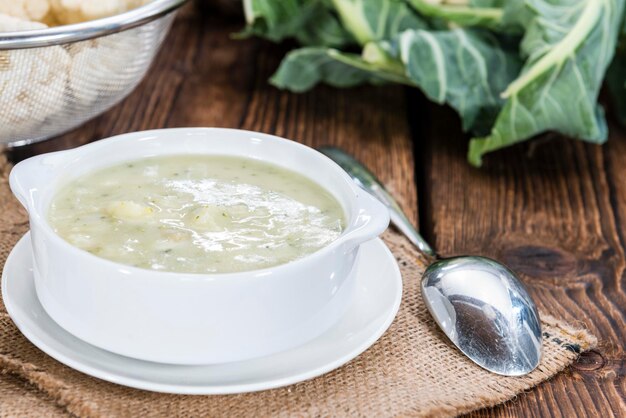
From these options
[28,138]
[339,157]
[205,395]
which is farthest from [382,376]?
[28,138]

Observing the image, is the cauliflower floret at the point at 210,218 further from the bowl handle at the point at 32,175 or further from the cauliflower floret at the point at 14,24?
the cauliflower floret at the point at 14,24

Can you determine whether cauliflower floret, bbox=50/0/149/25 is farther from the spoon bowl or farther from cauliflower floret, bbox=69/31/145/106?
the spoon bowl

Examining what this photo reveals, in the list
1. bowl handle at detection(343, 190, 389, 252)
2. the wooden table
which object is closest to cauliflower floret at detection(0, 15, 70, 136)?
the wooden table

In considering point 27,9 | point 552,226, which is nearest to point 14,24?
point 27,9

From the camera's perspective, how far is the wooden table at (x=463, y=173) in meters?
1.60

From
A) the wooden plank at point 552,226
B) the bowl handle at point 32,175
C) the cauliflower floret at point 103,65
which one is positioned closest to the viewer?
the bowl handle at point 32,175

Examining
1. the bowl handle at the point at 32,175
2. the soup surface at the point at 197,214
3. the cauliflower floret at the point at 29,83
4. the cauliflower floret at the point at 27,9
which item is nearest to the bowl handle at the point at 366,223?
the soup surface at the point at 197,214

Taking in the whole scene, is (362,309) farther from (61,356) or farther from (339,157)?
(339,157)

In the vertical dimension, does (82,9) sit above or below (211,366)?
above

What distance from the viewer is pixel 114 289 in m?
1.18

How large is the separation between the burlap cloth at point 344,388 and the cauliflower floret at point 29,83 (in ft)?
1.68

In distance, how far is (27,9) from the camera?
1829mm

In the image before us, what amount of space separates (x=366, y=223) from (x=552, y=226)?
0.78m

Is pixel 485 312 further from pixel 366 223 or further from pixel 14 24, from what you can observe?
pixel 14 24
